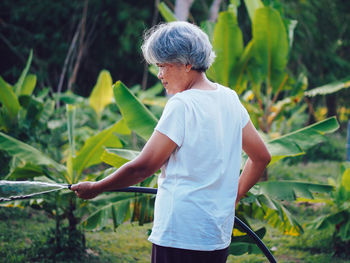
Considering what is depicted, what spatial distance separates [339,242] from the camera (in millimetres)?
5008

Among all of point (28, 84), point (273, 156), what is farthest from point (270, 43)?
point (28, 84)

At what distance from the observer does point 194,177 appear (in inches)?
66.1

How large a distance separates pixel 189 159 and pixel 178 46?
45 centimetres

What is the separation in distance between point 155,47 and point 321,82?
11932 millimetres

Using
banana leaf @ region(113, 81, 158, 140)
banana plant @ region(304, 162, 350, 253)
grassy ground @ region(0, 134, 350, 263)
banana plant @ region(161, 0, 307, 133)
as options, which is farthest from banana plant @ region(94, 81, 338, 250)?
banana plant @ region(161, 0, 307, 133)

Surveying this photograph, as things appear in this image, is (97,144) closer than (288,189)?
No

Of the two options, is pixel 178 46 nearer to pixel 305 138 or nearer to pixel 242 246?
pixel 242 246

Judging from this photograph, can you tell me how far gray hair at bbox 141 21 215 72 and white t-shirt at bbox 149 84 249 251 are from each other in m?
0.14

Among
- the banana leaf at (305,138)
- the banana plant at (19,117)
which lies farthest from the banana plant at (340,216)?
the banana plant at (19,117)

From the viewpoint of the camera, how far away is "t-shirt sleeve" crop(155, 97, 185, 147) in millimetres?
Result: 1635

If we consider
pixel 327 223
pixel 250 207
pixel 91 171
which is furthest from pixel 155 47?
pixel 91 171

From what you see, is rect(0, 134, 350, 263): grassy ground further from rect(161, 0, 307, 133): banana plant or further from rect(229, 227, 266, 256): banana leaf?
rect(161, 0, 307, 133): banana plant

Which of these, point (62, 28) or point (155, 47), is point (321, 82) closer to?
point (62, 28)

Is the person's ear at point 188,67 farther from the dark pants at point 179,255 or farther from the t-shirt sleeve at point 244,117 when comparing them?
the dark pants at point 179,255
